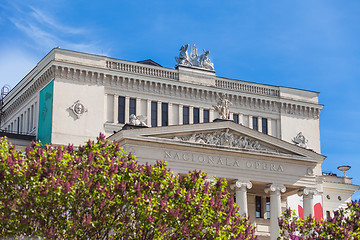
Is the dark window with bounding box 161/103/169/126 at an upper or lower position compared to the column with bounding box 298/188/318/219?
upper

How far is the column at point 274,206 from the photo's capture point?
56062 mm

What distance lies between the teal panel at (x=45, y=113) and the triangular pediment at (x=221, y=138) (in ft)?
30.9

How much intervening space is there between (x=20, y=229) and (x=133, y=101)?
32.7 m

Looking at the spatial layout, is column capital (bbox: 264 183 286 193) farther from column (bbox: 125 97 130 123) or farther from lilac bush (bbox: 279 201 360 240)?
lilac bush (bbox: 279 201 360 240)

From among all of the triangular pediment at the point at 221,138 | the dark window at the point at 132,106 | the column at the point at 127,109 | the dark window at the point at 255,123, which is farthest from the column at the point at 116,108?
the dark window at the point at 255,123

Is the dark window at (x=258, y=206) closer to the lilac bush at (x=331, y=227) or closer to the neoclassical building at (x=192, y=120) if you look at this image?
the neoclassical building at (x=192, y=120)

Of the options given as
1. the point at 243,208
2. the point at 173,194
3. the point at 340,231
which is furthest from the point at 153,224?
the point at 243,208

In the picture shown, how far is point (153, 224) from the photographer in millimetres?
35406

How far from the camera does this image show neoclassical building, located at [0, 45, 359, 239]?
180 ft

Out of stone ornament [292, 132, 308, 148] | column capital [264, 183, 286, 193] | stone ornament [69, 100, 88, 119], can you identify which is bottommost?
A: column capital [264, 183, 286, 193]

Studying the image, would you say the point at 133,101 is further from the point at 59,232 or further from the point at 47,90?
the point at 59,232

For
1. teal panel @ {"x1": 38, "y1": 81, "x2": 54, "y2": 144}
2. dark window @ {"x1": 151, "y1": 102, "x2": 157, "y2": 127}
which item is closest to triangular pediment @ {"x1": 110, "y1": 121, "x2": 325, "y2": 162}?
teal panel @ {"x1": 38, "y1": 81, "x2": 54, "y2": 144}

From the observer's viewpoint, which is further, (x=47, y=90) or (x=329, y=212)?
(x=329, y=212)

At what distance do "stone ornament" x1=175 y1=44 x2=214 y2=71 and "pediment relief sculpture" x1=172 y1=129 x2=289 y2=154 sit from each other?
14.0 metres
